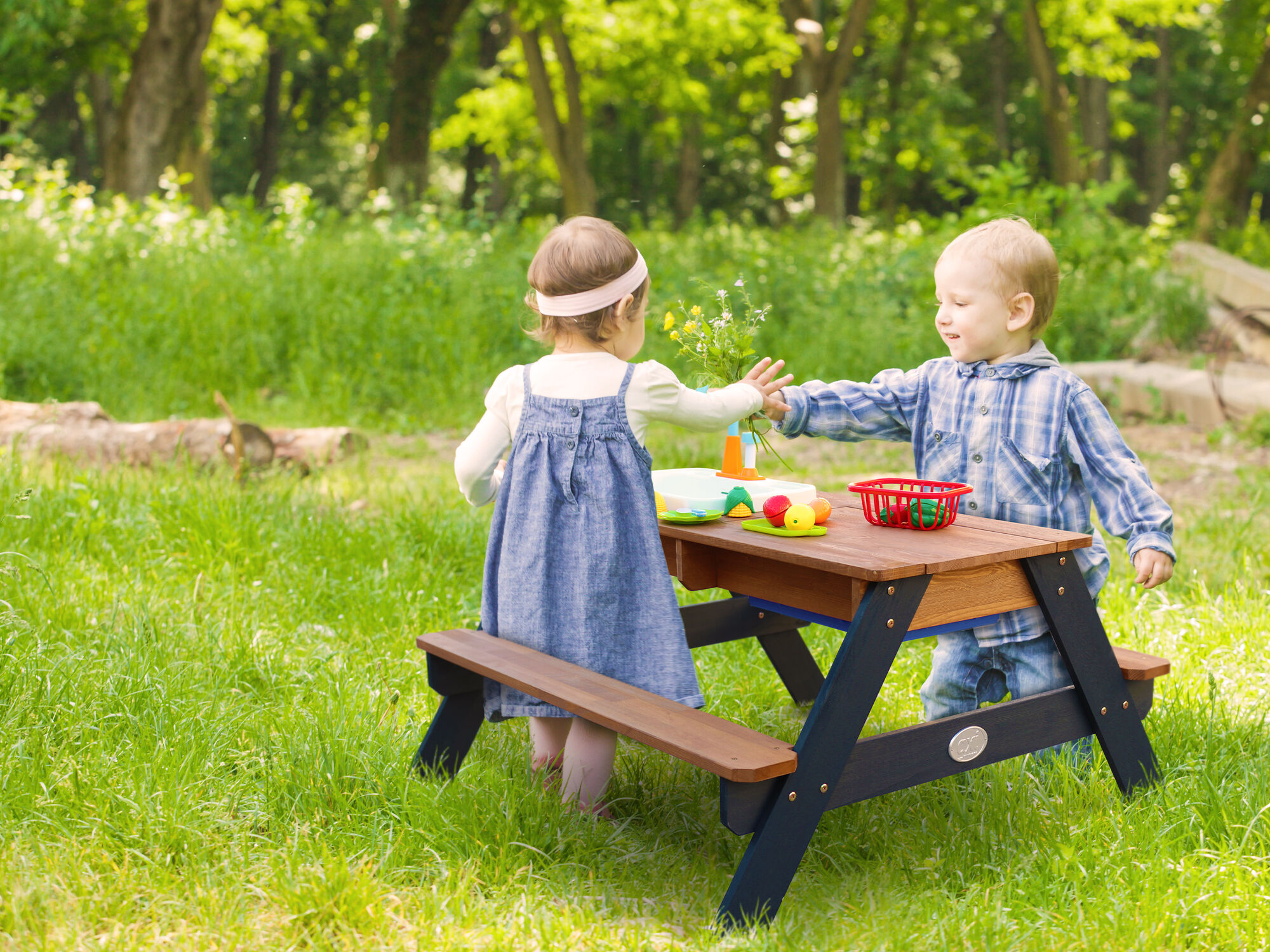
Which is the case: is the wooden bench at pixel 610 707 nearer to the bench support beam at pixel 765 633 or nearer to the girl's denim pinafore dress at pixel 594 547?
the girl's denim pinafore dress at pixel 594 547

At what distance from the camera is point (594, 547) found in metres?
2.48

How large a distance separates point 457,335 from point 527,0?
21.1ft

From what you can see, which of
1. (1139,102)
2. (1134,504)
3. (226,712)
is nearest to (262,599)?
(226,712)

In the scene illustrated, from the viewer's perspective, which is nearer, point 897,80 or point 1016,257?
point 1016,257

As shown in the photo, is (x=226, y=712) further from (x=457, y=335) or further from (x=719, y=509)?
(x=457, y=335)

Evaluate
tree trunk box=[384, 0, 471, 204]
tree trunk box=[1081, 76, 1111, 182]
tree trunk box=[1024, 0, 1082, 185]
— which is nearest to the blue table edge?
tree trunk box=[384, 0, 471, 204]

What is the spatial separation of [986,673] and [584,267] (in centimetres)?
149

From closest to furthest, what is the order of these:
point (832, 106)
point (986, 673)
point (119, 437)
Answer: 1. point (986, 673)
2. point (119, 437)
3. point (832, 106)

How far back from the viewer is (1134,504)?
8.35 feet

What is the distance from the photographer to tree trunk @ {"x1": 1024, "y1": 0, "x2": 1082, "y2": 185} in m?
15.7

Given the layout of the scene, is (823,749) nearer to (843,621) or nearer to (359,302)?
(843,621)

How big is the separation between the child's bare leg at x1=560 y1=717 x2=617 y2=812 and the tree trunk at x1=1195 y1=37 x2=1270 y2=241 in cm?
1313

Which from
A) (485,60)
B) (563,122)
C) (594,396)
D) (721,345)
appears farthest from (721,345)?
(485,60)

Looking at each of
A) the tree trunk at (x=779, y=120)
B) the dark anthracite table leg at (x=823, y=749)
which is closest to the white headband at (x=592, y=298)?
the dark anthracite table leg at (x=823, y=749)
